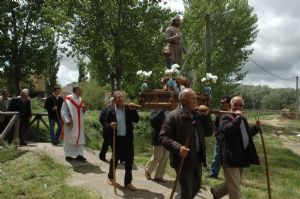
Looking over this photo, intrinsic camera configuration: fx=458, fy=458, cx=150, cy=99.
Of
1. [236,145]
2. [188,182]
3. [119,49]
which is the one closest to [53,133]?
[119,49]

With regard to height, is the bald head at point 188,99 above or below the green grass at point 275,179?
above

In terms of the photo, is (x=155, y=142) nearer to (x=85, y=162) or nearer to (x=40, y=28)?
(x=85, y=162)

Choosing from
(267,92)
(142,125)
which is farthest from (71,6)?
(267,92)

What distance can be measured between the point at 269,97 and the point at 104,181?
119327mm

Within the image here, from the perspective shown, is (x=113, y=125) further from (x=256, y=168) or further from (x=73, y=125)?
(x=256, y=168)

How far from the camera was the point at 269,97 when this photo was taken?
407 feet

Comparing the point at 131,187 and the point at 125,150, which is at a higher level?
the point at 125,150

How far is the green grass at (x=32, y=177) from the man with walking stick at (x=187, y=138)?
235cm

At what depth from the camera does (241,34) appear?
39906mm

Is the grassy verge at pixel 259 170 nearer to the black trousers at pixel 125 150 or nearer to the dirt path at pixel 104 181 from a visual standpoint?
the dirt path at pixel 104 181

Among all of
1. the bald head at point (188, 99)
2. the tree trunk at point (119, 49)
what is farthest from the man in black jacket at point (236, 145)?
the tree trunk at point (119, 49)

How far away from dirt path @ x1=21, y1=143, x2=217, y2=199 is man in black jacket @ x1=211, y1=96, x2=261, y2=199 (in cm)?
147

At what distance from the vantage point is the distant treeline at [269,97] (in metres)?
118

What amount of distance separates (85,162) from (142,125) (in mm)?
10704
